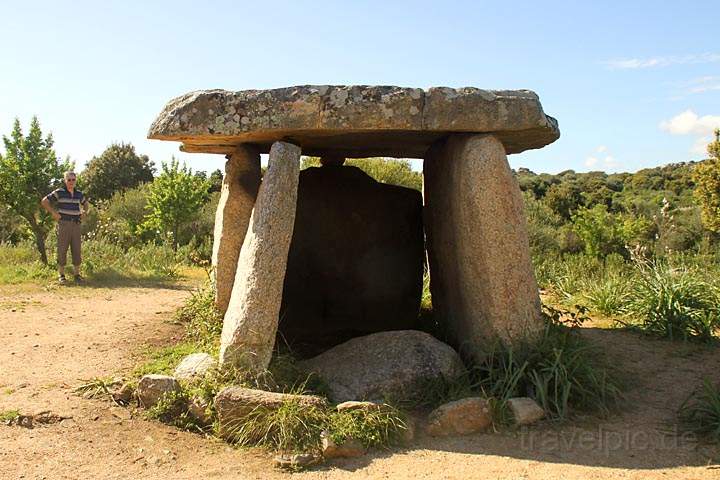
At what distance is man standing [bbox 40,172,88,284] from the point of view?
32.9 ft

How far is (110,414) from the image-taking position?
4.61 meters

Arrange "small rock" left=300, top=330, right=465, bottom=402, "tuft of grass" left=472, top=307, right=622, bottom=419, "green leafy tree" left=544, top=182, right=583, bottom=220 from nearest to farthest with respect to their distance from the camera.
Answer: "tuft of grass" left=472, top=307, right=622, bottom=419 < "small rock" left=300, top=330, right=465, bottom=402 < "green leafy tree" left=544, top=182, right=583, bottom=220

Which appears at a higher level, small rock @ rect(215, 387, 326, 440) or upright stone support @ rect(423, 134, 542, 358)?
upright stone support @ rect(423, 134, 542, 358)

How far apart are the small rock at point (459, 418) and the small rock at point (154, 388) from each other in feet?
6.15

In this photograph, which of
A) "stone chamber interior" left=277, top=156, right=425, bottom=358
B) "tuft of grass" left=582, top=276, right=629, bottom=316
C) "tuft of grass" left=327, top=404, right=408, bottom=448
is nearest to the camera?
"tuft of grass" left=327, top=404, right=408, bottom=448

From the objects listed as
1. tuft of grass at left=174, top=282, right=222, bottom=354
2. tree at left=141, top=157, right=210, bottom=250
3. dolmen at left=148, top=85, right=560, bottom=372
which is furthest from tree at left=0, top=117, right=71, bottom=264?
dolmen at left=148, top=85, right=560, bottom=372

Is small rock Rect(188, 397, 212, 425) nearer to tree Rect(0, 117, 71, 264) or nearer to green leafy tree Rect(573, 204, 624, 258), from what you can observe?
tree Rect(0, 117, 71, 264)

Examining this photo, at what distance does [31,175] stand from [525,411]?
10242 millimetres

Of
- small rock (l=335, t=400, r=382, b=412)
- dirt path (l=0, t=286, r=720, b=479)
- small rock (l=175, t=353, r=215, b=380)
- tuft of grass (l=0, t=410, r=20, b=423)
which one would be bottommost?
dirt path (l=0, t=286, r=720, b=479)

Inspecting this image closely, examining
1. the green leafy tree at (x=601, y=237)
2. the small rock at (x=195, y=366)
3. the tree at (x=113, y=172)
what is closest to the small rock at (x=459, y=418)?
the small rock at (x=195, y=366)

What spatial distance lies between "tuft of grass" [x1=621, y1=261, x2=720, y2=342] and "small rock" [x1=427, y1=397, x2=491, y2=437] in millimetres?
3237

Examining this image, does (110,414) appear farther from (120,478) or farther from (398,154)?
(398,154)

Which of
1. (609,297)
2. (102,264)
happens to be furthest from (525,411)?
(102,264)

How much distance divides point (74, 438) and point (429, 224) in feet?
14.1
